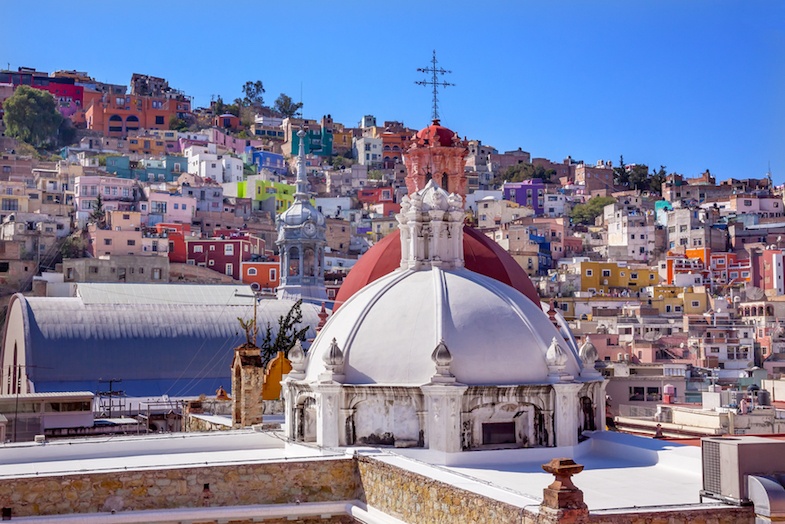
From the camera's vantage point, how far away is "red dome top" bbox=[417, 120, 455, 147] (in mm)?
29250

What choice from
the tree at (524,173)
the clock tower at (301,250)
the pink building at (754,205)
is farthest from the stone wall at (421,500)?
the tree at (524,173)

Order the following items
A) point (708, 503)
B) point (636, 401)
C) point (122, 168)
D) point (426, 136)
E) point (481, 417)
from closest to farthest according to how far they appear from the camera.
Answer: point (708, 503) < point (481, 417) < point (426, 136) < point (636, 401) < point (122, 168)

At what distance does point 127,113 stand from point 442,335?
306ft

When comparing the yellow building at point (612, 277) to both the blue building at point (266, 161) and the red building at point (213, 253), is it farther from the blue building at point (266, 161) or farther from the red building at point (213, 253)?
the blue building at point (266, 161)

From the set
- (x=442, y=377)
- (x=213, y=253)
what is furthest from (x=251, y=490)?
(x=213, y=253)

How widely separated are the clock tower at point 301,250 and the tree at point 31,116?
59319 mm

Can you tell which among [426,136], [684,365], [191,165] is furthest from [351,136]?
[426,136]

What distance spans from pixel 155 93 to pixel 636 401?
83.6 metres

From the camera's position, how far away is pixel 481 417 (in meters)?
16.6

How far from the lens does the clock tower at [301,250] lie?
4612 centimetres

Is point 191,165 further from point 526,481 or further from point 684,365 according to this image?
point 526,481

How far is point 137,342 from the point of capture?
140ft

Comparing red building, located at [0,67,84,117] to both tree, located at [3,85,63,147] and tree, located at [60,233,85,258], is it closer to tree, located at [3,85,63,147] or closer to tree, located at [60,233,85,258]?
tree, located at [3,85,63,147]

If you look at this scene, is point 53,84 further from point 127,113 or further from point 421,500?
point 421,500
